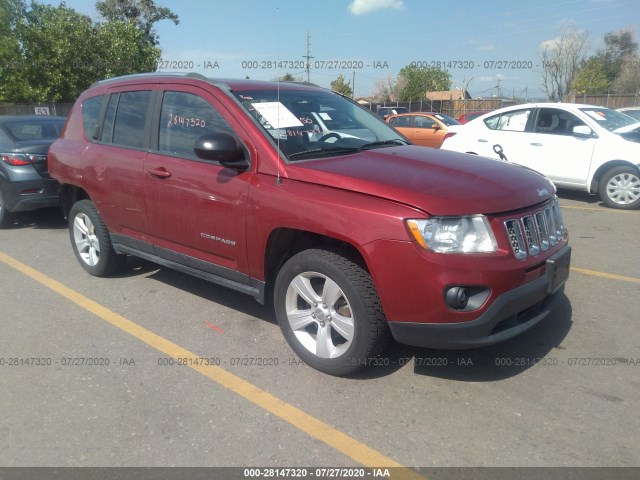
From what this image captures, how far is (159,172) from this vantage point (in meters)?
4.20

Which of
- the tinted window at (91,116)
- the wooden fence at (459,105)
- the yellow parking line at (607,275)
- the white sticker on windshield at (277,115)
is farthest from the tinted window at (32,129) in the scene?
the wooden fence at (459,105)

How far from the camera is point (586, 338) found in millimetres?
3934

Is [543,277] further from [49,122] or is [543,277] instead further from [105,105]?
[49,122]

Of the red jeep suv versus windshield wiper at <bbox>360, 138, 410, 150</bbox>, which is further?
windshield wiper at <bbox>360, 138, 410, 150</bbox>

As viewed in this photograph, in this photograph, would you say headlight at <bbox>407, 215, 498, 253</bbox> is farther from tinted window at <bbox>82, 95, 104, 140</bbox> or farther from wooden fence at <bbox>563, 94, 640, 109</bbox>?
wooden fence at <bbox>563, 94, 640, 109</bbox>

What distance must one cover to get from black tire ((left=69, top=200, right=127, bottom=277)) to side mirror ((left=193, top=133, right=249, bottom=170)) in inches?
77.9

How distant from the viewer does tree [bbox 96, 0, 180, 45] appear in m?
40.8

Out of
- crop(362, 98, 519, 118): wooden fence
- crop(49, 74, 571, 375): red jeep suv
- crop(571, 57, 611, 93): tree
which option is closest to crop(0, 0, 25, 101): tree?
crop(49, 74, 571, 375): red jeep suv

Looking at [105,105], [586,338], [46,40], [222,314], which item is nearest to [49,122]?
[105,105]

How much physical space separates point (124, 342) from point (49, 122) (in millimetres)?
5466

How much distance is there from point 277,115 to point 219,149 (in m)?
0.57

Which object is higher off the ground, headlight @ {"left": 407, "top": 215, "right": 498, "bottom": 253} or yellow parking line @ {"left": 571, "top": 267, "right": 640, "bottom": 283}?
headlight @ {"left": 407, "top": 215, "right": 498, "bottom": 253}

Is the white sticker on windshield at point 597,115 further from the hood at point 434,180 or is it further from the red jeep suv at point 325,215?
the hood at point 434,180

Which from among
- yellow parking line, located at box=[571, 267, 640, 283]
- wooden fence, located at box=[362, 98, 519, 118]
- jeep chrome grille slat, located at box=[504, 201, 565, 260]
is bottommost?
yellow parking line, located at box=[571, 267, 640, 283]
